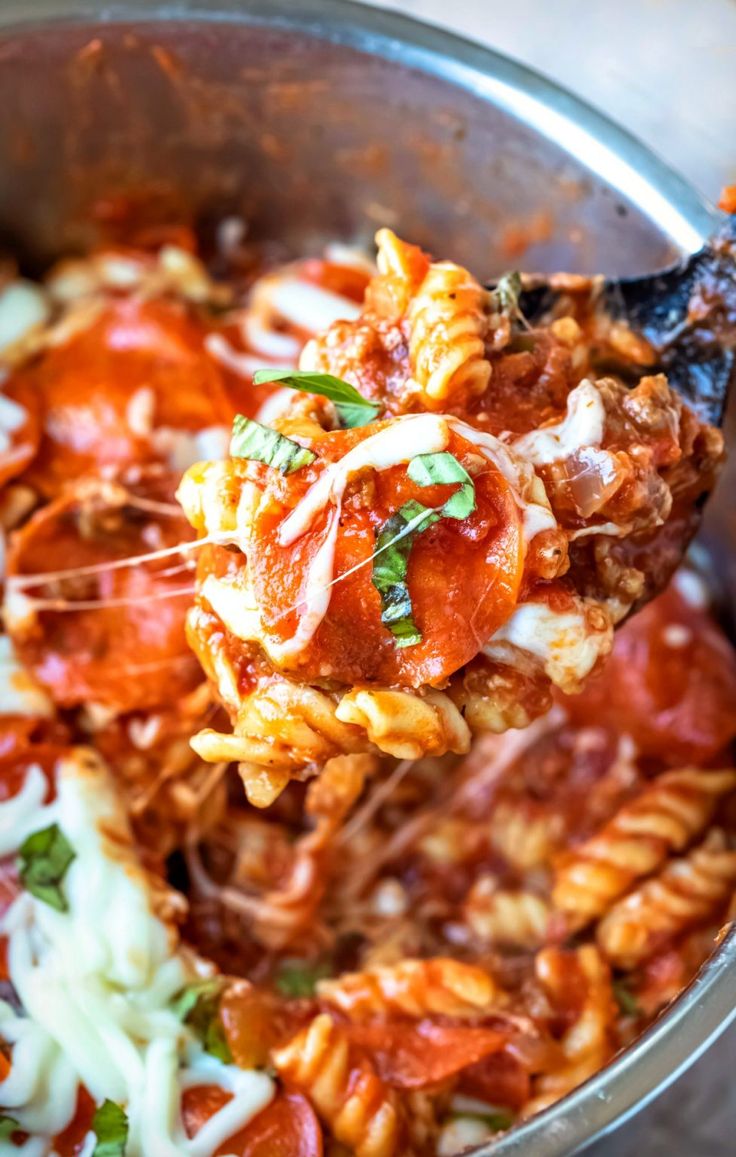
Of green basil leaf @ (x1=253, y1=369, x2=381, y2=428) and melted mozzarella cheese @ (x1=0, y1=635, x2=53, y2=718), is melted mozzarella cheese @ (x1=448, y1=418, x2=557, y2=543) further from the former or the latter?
melted mozzarella cheese @ (x1=0, y1=635, x2=53, y2=718)

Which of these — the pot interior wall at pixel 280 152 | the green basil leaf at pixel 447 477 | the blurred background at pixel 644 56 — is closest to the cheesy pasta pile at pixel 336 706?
the green basil leaf at pixel 447 477

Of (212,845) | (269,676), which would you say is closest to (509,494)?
(269,676)

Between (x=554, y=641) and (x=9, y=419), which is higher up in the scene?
(x=554, y=641)

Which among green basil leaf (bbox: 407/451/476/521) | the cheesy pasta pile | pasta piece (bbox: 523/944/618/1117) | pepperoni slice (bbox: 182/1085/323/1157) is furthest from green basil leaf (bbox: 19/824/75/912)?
green basil leaf (bbox: 407/451/476/521)

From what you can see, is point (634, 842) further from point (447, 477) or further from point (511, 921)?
point (447, 477)

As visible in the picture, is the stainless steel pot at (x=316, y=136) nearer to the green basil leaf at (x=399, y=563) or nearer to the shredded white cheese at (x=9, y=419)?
the shredded white cheese at (x=9, y=419)

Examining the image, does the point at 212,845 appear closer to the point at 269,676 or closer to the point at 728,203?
the point at 269,676

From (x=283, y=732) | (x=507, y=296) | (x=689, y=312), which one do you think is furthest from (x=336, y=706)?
(x=689, y=312)
